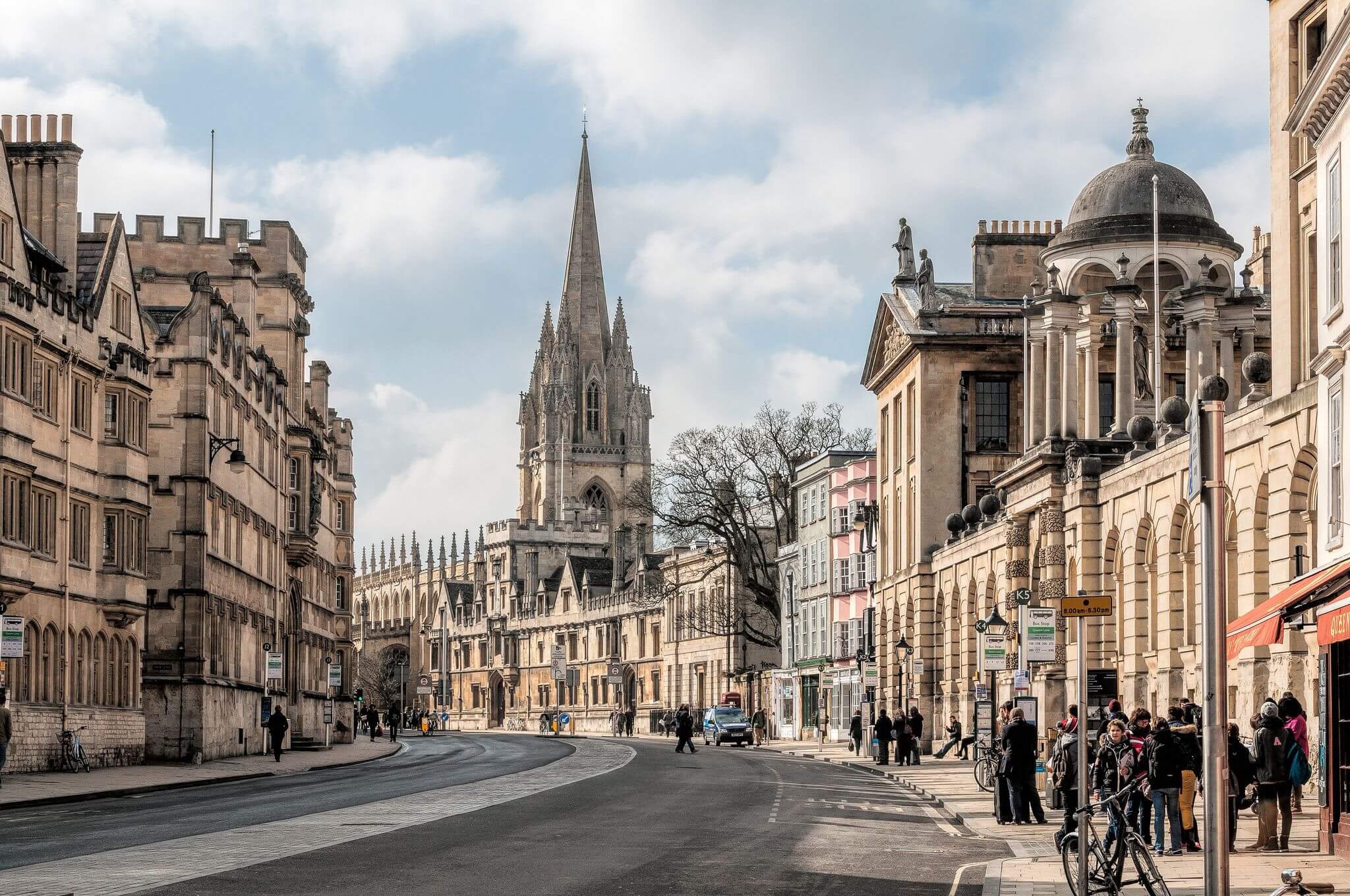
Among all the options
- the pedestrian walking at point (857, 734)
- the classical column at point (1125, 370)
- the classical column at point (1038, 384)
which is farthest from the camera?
the pedestrian walking at point (857, 734)

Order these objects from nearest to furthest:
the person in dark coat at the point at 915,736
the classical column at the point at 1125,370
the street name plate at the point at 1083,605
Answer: the street name plate at the point at 1083,605 → the classical column at the point at 1125,370 → the person in dark coat at the point at 915,736

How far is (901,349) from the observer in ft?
234

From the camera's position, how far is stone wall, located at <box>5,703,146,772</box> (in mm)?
41219

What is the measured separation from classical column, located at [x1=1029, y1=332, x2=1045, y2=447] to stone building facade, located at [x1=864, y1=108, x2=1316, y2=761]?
3.1 inches

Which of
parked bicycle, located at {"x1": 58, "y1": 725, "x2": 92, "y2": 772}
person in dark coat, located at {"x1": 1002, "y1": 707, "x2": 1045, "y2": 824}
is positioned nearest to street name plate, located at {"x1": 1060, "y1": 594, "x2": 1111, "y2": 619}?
person in dark coat, located at {"x1": 1002, "y1": 707, "x2": 1045, "y2": 824}

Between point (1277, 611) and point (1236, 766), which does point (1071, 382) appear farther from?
point (1277, 611)

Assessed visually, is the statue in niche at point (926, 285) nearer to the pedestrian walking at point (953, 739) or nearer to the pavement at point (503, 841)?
the pedestrian walking at point (953, 739)

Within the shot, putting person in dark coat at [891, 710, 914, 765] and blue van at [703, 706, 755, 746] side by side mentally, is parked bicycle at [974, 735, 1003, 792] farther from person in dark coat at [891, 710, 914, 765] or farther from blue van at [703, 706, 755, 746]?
blue van at [703, 706, 755, 746]

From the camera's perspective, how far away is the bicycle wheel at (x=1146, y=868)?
14203 millimetres

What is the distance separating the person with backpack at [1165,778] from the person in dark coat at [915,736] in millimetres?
31380

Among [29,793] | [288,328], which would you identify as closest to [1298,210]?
[29,793]

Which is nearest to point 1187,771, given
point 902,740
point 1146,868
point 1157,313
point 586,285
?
point 1146,868

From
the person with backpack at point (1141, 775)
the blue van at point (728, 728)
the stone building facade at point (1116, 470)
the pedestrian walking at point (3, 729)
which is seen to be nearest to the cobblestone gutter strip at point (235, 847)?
the pedestrian walking at point (3, 729)

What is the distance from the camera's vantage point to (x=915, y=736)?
5625 cm
